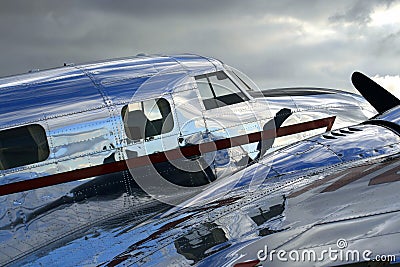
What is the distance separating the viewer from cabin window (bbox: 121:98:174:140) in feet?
25.1

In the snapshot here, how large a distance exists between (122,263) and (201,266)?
0.67m

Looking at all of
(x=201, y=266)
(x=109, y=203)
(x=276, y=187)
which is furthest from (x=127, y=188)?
(x=201, y=266)

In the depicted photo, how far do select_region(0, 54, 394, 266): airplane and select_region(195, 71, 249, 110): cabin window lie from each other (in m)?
0.02

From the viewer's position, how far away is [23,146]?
728 centimetres

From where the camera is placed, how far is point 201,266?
128 inches

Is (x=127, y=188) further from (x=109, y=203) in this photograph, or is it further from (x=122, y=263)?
(x=122, y=263)

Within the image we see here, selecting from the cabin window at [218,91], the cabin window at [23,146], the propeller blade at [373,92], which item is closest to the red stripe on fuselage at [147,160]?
the cabin window at [23,146]

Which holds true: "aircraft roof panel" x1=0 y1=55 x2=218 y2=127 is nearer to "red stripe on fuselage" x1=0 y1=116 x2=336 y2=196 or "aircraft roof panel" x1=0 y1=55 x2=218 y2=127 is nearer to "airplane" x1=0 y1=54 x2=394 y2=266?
"airplane" x1=0 y1=54 x2=394 y2=266

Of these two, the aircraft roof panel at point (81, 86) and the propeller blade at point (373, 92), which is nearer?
the propeller blade at point (373, 92)

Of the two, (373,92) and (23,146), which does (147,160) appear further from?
(373,92)

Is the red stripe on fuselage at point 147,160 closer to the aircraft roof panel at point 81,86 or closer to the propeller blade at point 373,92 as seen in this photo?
the aircraft roof panel at point 81,86

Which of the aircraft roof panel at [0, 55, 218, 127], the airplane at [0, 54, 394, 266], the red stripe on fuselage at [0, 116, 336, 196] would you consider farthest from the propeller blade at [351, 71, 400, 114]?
the aircraft roof panel at [0, 55, 218, 127]

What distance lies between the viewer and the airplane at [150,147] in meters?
4.82

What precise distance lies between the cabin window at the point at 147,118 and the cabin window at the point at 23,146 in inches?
37.3
